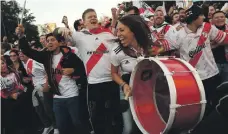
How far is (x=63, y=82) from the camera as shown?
6.03 metres

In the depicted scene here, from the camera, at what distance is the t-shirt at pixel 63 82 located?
5.98 meters

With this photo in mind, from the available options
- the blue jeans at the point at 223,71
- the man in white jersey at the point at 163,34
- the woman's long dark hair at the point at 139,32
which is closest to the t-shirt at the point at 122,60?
the woman's long dark hair at the point at 139,32

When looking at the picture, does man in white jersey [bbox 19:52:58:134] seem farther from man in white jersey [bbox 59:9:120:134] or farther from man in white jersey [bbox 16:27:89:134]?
man in white jersey [bbox 59:9:120:134]

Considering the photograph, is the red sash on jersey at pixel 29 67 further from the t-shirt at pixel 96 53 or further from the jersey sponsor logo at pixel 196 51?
the jersey sponsor logo at pixel 196 51

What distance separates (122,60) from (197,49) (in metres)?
1.29

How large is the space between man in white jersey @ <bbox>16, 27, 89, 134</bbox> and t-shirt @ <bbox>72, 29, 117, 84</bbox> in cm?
43

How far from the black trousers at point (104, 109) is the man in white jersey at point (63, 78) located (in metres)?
0.51

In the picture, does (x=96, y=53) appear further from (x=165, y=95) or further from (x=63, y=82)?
(x=165, y=95)

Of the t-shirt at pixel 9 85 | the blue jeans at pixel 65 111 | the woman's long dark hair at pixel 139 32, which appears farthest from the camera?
the t-shirt at pixel 9 85

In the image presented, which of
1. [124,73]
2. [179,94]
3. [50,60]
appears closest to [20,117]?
[50,60]

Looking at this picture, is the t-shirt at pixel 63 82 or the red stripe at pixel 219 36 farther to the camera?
the t-shirt at pixel 63 82

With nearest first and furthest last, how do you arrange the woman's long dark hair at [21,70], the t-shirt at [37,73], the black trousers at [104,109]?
the black trousers at [104,109], the t-shirt at [37,73], the woman's long dark hair at [21,70]

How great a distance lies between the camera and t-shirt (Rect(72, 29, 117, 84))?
18.1ft

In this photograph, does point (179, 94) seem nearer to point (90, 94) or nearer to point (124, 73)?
point (124, 73)
